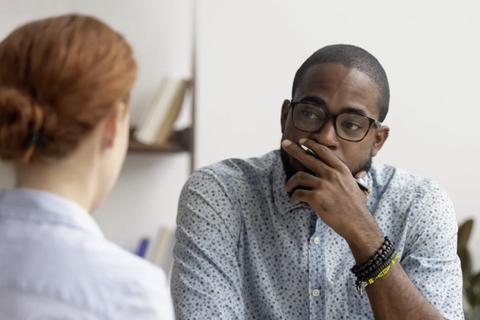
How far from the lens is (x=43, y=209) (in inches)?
30.6

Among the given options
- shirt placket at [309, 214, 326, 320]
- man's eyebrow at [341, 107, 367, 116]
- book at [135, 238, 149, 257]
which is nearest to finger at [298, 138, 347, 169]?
man's eyebrow at [341, 107, 367, 116]

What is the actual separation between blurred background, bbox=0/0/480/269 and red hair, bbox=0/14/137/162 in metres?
1.73

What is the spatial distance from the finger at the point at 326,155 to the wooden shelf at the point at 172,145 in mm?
1076

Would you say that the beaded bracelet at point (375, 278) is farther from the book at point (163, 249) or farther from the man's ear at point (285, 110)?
the book at point (163, 249)

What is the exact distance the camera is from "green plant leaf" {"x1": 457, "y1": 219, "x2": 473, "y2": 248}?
2356mm

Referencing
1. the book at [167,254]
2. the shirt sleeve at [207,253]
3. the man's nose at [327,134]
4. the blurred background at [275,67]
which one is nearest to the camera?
the shirt sleeve at [207,253]

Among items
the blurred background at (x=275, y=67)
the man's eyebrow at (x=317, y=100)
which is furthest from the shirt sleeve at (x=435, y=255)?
the blurred background at (x=275, y=67)

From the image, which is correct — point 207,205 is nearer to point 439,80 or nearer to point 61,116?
point 61,116

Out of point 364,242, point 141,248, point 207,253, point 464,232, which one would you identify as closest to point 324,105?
point 364,242

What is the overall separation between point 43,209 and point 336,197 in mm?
767

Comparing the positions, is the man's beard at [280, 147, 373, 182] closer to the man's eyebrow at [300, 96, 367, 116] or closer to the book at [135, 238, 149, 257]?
the man's eyebrow at [300, 96, 367, 116]

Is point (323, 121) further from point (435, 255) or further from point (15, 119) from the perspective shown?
point (15, 119)

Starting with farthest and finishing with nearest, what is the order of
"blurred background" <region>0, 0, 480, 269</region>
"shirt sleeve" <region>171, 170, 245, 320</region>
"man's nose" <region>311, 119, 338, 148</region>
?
1. "blurred background" <region>0, 0, 480, 269</region>
2. "man's nose" <region>311, 119, 338, 148</region>
3. "shirt sleeve" <region>171, 170, 245, 320</region>

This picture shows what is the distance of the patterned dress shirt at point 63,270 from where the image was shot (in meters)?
0.73
